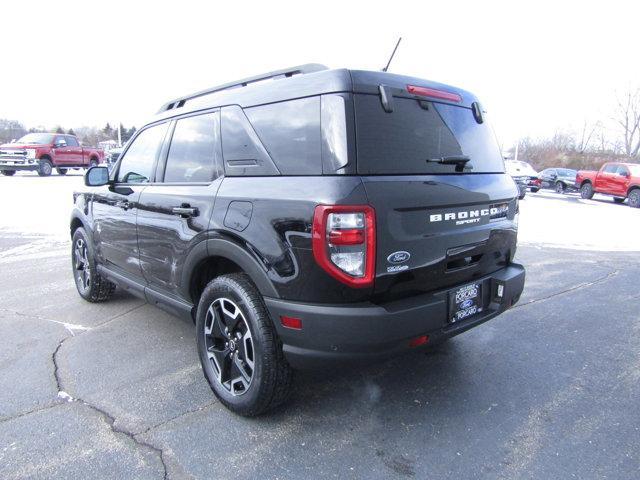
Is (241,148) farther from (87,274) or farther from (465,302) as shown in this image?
(87,274)

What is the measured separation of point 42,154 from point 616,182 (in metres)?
26.1

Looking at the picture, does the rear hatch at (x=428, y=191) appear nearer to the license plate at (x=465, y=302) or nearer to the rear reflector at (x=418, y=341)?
the license plate at (x=465, y=302)

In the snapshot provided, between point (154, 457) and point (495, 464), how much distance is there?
1744 mm

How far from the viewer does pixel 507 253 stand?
3.20 m

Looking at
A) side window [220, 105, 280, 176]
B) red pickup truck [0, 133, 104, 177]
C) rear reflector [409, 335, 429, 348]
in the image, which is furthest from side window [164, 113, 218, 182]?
red pickup truck [0, 133, 104, 177]

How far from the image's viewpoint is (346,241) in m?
2.20

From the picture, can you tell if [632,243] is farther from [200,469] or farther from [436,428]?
[200,469]

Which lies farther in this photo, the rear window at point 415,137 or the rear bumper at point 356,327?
the rear window at point 415,137

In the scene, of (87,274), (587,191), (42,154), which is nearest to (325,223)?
(87,274)

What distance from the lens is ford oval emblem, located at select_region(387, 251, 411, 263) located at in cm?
229

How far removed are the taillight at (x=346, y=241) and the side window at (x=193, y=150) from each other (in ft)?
3.71

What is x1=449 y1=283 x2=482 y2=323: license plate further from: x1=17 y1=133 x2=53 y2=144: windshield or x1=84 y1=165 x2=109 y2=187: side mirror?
x1=17 y1=133 x2=53 y2=144: windshield

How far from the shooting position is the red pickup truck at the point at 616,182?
61.7 ft

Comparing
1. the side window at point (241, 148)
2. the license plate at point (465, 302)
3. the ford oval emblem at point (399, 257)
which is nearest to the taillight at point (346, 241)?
the ford oval emblem at point (399, 257)
